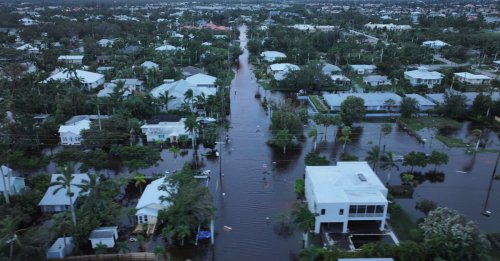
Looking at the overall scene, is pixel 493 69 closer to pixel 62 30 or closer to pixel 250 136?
pixel 250 136

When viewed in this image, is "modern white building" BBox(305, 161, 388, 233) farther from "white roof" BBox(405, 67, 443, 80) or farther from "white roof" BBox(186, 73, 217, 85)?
"white roof" BBox(405, 67, 443, 80)

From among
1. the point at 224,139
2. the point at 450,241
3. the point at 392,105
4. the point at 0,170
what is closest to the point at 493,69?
the point at 392,105

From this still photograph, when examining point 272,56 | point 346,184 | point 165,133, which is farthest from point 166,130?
point 272,56

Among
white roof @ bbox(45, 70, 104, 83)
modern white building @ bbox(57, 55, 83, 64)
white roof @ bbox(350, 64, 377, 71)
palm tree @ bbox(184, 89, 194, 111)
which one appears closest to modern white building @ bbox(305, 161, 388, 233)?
palm tree @ bbox(184, 89, 194, 111)

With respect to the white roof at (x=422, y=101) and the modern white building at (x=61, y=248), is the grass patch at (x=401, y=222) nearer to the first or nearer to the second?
the modern white building at (x=61, y=248)

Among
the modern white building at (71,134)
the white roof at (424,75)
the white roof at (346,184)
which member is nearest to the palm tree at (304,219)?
the white roof at (346,184)
